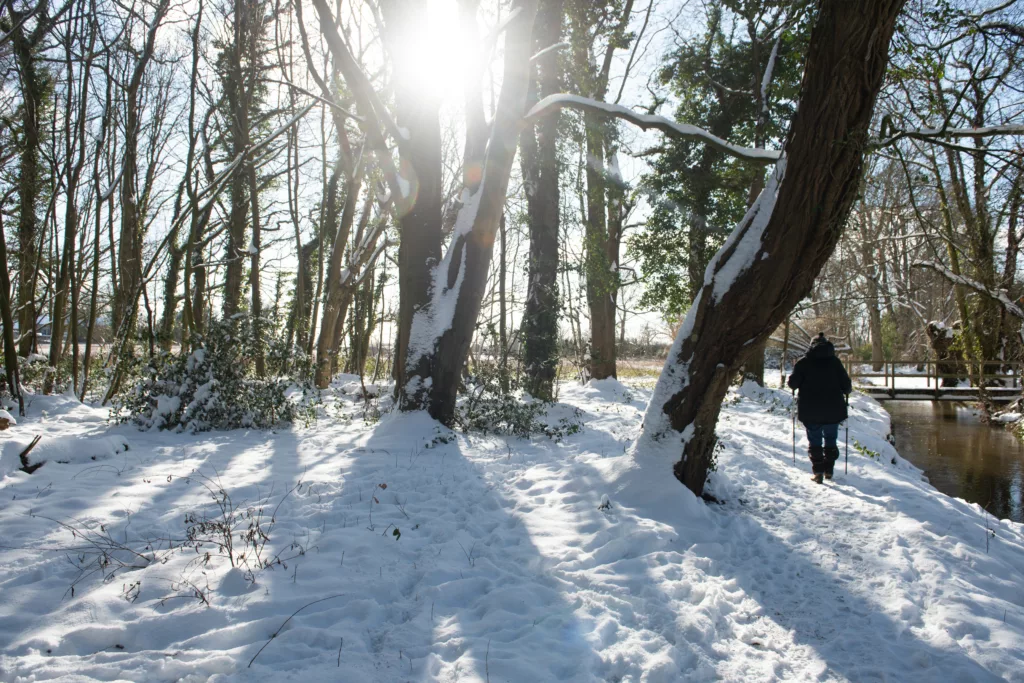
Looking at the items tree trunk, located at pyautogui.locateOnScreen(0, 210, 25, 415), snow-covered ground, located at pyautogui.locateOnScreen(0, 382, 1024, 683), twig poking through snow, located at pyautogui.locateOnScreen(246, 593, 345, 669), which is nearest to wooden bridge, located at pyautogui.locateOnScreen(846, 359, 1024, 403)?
snow-covered ground, located at pyautogui.locateOnScreen(0, 382, 1024, 683)

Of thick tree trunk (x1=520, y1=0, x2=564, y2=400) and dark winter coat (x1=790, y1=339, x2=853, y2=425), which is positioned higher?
thick tree trunk (x1=520, y1=0, x2=564, y2=400)

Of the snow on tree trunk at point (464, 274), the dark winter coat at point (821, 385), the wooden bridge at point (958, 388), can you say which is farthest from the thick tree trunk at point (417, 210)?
the wooden bridge at point (958, 388)

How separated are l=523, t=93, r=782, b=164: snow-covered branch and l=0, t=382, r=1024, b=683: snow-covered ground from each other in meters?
3.11

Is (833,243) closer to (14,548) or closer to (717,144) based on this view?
(717,144)

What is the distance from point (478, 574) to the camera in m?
3.62

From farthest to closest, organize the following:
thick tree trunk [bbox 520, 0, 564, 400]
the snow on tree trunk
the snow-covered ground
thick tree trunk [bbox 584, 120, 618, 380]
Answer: thick tree trunk [bbox 584, 120, 618, 380] < thick tree trunk [bbox 520, 0, 564, 400] < the snow on tree trunk < the snow-covered ground

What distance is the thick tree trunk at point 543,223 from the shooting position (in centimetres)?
1086

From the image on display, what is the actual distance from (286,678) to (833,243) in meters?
4.95

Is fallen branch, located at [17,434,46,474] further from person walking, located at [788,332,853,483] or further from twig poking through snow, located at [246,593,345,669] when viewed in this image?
person walking, located at [788,332,853,483]

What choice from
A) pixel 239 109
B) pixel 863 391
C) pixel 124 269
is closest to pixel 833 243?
pixel 239 109

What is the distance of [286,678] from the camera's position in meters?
2.37

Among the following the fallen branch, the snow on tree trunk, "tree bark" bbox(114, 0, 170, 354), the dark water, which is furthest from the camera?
"tree bark" bbox(114, 0, 170, 354)

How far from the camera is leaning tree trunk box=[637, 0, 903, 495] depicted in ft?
14.7

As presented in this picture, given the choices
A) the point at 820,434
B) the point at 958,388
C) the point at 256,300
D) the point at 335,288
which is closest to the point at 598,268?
the point at 820,434
